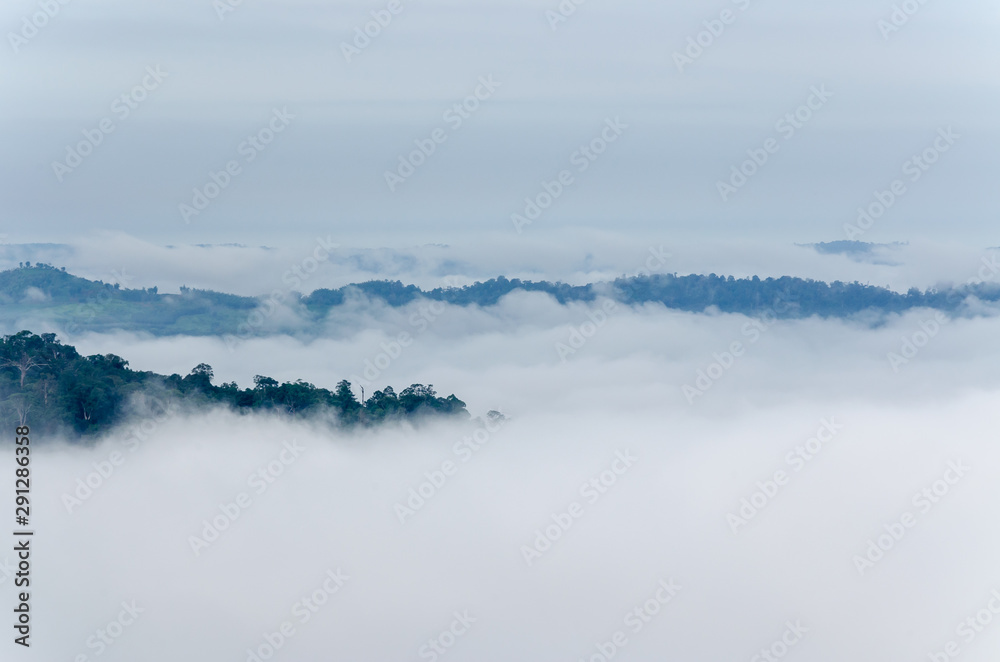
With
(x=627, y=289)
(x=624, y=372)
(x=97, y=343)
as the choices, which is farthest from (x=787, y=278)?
(x=97, y=343)

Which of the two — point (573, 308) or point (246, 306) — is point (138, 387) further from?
point (573, 308)

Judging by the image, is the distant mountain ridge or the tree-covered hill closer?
the tree-covered hill

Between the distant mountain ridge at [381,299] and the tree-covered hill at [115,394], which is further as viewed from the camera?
the distant mountain ridge at [381,299]

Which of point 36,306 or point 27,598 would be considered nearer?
point 27,598

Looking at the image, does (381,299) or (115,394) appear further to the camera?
(381,299)
